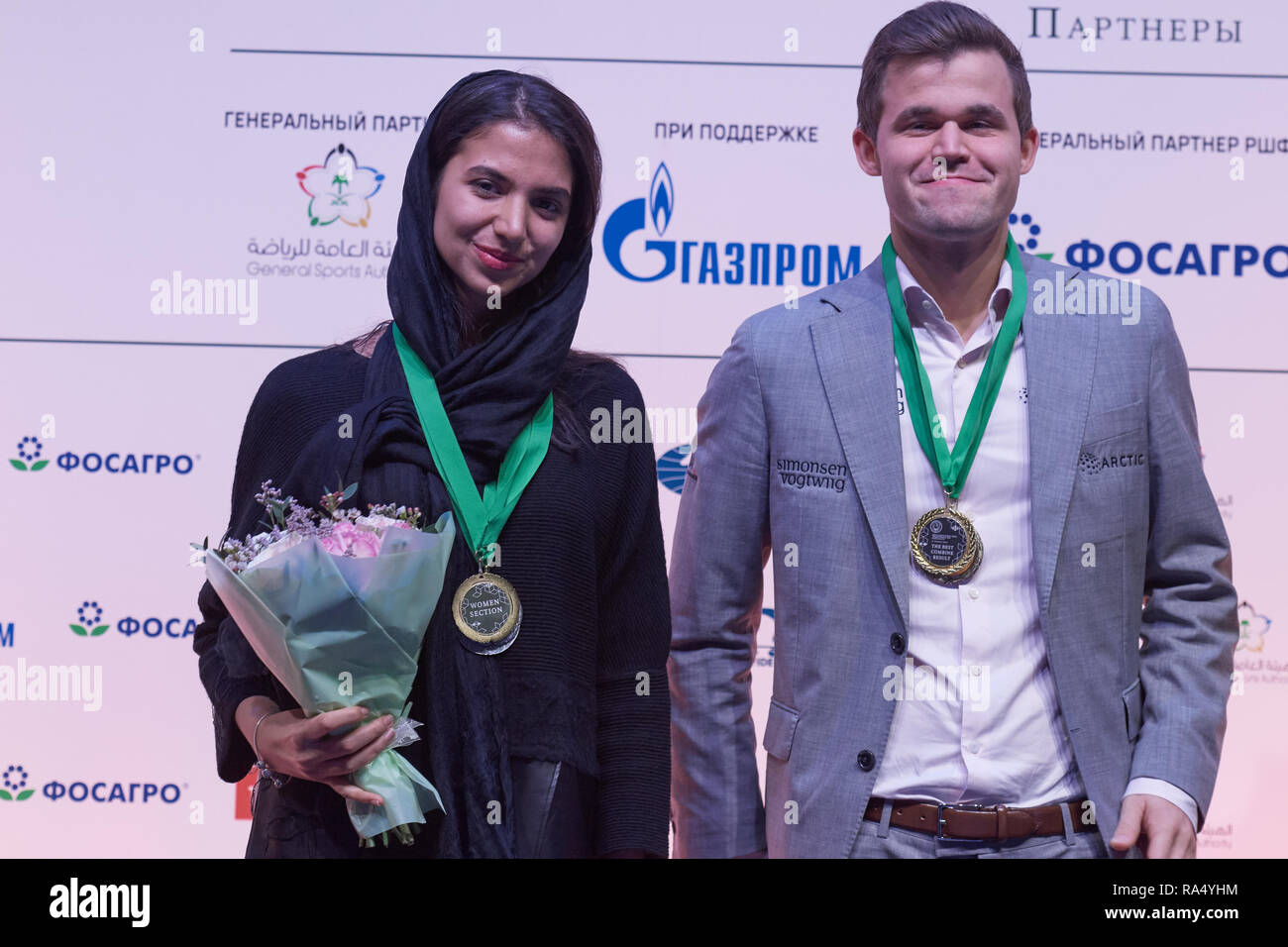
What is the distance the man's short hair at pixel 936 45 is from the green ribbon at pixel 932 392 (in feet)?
0.91

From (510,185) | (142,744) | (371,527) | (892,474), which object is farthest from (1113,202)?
(142,744)

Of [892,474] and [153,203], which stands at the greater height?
[153,203]

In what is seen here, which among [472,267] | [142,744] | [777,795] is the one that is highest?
[472,267]

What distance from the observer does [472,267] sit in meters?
2.26

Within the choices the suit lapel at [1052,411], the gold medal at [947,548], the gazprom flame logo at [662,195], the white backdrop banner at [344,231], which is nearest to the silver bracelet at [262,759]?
the gold medal at [947,548]

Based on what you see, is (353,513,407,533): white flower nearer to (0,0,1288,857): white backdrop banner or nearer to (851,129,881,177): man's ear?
(851,129,881,177): man's ear

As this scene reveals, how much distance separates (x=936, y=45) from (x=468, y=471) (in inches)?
44.4

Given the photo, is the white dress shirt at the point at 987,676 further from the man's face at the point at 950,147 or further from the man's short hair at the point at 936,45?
the man's short hair at the point at 936,45

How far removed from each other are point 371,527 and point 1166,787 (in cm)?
136

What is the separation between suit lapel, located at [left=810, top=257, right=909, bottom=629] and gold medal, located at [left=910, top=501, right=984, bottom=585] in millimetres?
30

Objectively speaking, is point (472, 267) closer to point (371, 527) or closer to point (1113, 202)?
point (371, 527)

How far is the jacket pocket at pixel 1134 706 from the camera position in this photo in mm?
2283
